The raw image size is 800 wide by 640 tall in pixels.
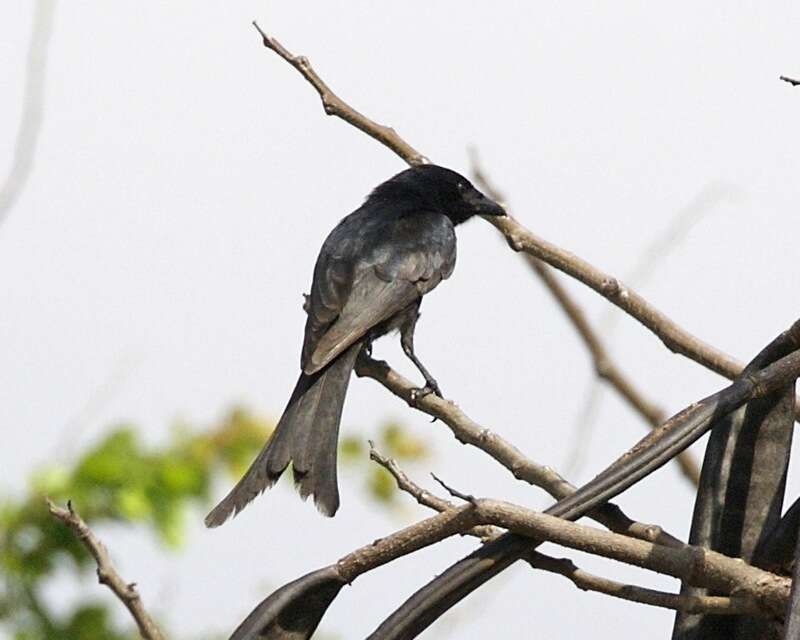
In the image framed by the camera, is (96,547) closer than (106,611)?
Yes

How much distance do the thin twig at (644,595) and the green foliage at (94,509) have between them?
12.1ft

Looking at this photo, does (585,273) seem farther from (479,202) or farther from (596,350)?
(479,202)

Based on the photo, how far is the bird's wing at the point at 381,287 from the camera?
4.93 meters

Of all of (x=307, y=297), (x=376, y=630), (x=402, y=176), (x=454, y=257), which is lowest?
(x=376, y=630)

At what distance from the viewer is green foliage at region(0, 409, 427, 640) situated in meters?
5.49

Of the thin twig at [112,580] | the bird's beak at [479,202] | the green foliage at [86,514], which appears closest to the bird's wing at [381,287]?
the bird's beak at [479,202]

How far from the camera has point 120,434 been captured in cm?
577

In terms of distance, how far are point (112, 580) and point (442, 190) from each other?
4.24m

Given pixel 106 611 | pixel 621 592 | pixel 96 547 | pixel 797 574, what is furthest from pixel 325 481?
pixel 106 611

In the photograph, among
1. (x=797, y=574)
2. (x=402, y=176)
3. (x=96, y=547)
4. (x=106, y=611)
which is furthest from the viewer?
(x=402, y=176)

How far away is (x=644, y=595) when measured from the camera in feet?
6.15

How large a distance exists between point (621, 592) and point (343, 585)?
0.34m

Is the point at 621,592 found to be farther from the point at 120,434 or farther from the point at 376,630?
the point at 120,434

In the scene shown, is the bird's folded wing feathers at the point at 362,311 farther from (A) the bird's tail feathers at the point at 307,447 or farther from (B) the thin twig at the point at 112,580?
(B) the thin twig at the point at 112,580
